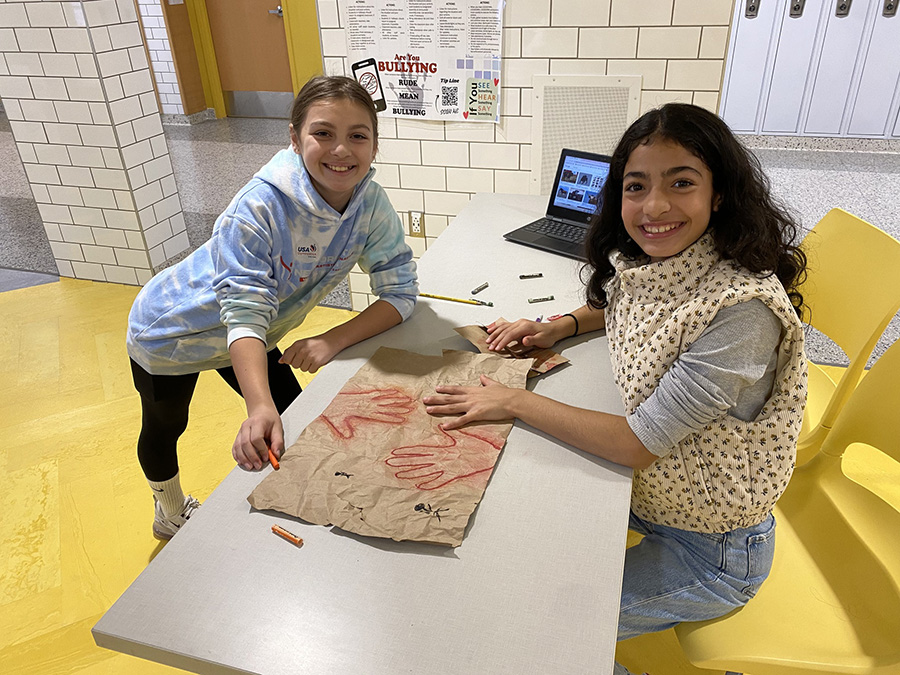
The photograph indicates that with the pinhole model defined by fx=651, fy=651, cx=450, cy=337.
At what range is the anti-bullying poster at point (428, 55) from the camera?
2.15m

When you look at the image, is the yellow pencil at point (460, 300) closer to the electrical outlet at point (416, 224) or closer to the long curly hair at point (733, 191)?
the long curly hair at point (733, 191)

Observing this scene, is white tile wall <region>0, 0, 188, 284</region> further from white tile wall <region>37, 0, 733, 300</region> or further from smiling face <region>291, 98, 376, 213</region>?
smiling face <region>291, 98, 376, 213</region>

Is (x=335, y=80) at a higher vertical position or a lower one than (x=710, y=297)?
higher

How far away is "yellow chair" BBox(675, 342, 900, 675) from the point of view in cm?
95

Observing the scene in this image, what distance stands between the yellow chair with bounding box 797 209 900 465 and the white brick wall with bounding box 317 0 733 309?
770mm

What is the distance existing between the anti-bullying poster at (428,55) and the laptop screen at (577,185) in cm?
50

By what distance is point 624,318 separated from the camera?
109 cm

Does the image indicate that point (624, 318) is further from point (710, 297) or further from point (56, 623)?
point (56, 623)

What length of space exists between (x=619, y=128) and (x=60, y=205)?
267 centimetres

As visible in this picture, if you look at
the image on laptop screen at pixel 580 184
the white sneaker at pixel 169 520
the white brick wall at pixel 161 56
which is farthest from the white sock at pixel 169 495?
the white brick wall at pixel 161 56

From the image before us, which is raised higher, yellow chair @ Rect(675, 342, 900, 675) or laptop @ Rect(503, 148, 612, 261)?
laptop @ Rect(503, 148, 612, 261)

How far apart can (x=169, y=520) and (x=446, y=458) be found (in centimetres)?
114

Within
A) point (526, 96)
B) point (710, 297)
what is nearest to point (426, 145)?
point (526, 96)

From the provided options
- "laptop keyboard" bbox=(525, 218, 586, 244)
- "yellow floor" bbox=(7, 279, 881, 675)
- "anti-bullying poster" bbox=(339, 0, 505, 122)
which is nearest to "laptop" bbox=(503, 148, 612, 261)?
"laptop keyboard" bbox=(525, 218, 586, 244)
